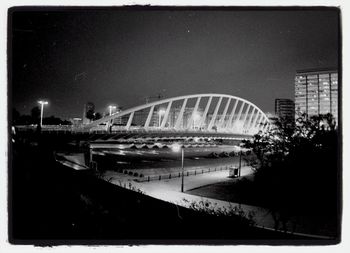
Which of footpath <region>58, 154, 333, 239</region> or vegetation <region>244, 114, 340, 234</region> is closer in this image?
vegetation <region>244, 114, 340, 234</region>

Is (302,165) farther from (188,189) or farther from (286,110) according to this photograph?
(286,110)

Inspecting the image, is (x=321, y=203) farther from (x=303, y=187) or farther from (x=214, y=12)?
(x=214, y=12)

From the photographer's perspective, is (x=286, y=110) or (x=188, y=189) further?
(x=286, y=110)

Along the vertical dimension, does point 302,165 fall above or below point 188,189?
above

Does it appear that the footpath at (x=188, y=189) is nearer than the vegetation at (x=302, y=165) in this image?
No

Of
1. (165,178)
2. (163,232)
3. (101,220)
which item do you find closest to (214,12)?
(163,232)

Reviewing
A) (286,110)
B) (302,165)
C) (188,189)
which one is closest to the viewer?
(302,165)

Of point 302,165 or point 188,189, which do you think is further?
point 188,189

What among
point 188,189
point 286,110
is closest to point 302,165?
point 188,189

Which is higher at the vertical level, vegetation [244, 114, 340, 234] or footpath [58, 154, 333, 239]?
vegetation [244, 114, 340, 234]

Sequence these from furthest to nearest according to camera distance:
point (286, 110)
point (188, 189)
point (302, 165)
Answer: point (286, 110) < point (188, 189) < point (302, 165)

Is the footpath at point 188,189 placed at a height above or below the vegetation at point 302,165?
below
